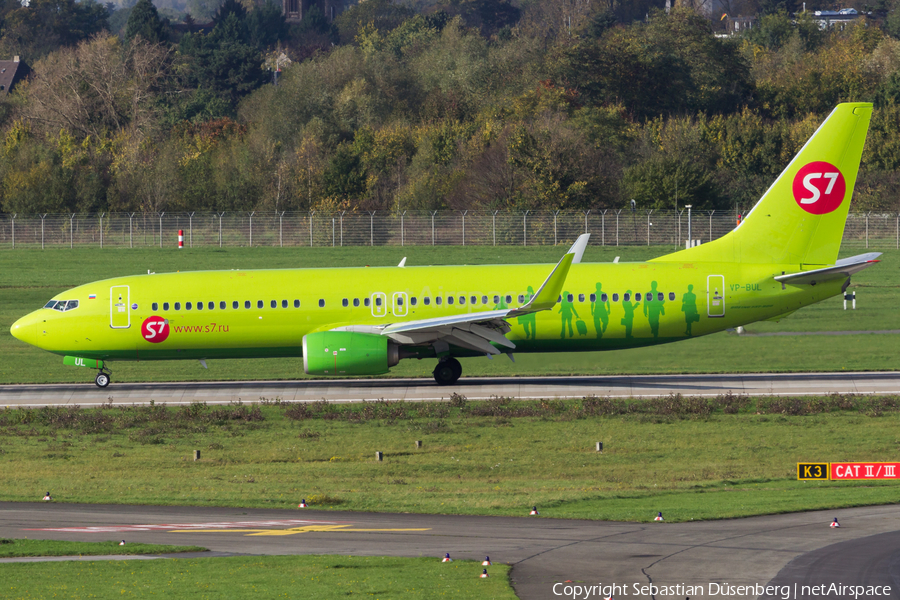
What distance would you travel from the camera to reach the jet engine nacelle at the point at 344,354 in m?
38.3

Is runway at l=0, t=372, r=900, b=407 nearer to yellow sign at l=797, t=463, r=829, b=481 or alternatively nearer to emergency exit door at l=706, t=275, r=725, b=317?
emergency exit door at l=706, t=275, r=725, b=317

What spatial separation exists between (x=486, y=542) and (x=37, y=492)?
12124 millimetres

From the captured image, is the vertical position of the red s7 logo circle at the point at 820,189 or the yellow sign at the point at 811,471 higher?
the red s7 logo circle at the point at 820,189

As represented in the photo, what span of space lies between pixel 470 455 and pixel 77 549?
1302 centimetres

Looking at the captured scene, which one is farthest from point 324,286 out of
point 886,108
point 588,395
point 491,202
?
point 886,108

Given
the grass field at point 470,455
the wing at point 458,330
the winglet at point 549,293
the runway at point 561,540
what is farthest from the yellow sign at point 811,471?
the wing at point 458,330

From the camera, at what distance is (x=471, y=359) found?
164ft

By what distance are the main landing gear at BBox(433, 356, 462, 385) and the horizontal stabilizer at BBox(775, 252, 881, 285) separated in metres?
12.1

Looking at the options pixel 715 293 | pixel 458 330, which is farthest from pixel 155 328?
pixel 715 293

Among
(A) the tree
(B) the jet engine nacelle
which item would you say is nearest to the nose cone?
(B) the jet engine nacelle

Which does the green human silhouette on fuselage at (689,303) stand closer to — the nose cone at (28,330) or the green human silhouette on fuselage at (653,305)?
the green human silhouette on fuselage at (653,305)

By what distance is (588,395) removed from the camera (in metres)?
39.0

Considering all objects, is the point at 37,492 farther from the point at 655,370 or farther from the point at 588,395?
the point at 655,370

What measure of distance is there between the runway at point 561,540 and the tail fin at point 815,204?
63.3ft
